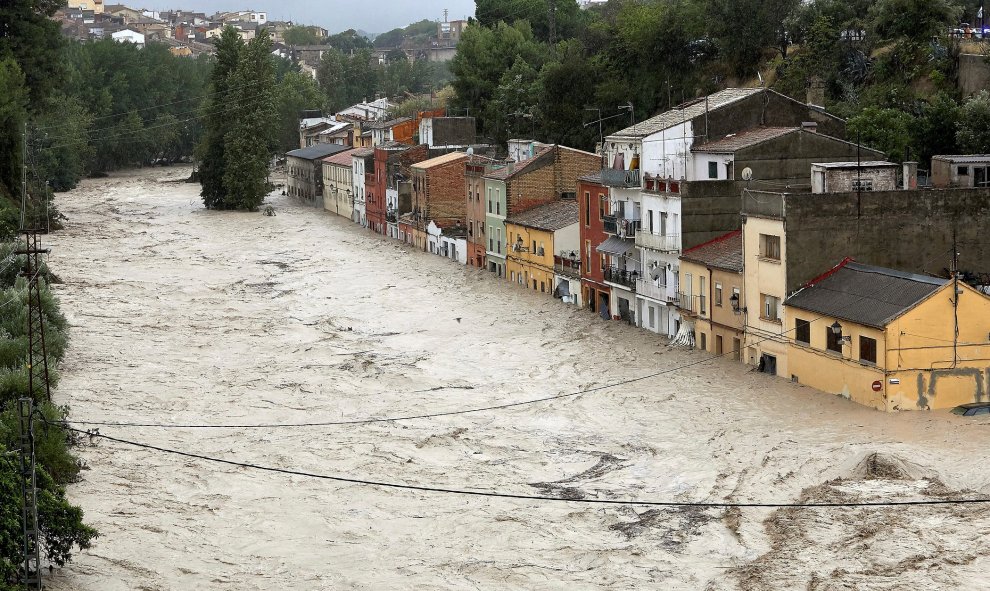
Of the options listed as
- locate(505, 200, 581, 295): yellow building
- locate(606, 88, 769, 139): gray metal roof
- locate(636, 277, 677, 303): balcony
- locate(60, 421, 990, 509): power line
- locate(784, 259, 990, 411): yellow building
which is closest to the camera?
locate(60, 421, 990, 509): power line

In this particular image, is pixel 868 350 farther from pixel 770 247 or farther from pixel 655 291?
pixel 655 291

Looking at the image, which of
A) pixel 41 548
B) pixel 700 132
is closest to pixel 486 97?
pixel 700 132

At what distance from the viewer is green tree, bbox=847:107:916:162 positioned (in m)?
57.3

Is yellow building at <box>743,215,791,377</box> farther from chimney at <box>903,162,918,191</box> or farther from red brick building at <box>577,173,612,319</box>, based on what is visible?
red brick building at <box>577,173,612,319</box>

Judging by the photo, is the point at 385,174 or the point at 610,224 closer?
the point at 610,224

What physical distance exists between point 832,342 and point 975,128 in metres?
19.2

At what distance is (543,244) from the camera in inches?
2501

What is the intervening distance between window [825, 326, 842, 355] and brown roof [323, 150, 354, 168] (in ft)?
211

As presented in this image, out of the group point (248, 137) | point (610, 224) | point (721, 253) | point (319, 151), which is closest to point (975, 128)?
point (721, 253)

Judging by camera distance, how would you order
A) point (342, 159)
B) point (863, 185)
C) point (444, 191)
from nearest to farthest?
point (863, 185) → point (444, 191) → point (342, 159)

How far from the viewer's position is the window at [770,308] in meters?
44.0

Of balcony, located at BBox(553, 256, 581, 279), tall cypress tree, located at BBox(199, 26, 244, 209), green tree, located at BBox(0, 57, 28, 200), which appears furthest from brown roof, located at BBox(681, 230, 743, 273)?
tall cypress tree, located at BBox(199, 26, 244, 209)

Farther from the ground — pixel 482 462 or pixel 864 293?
pixel 864 293

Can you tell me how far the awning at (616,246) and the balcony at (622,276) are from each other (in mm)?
654
